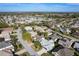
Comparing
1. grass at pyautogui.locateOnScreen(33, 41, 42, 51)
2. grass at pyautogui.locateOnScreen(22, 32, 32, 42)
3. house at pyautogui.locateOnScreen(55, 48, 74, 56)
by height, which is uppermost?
grass at pyautogui.locateOnScreen(22, 32, 32, 42)

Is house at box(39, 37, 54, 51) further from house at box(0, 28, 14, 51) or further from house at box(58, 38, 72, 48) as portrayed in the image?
house at box(0, 28, 14, 51)

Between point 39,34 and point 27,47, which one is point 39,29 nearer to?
point 39,34

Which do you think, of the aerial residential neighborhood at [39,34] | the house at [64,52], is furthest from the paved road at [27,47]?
the house at [64,52]

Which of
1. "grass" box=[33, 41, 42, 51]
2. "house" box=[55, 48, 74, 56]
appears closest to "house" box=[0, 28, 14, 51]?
"grass" box=[33, 41, 42, 51]

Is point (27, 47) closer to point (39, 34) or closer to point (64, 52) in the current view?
point (39, 34)

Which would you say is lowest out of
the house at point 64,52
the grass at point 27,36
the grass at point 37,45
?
the house at point 64,52

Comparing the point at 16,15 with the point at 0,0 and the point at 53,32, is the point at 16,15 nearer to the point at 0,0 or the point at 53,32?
the point at 0,0

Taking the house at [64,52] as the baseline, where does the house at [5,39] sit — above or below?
above

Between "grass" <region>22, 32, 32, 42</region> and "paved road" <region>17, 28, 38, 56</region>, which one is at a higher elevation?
"grass" <region>22, 32, 32, 42</region>

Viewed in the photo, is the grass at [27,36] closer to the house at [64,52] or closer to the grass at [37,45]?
the grass at [37,45]

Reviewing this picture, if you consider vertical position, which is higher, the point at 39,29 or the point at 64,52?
the point at 39,29

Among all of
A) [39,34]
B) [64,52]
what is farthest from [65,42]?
[39,34]

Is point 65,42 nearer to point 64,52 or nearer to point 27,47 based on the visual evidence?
point 64,52

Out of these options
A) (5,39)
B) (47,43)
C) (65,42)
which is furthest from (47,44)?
(5,39)
